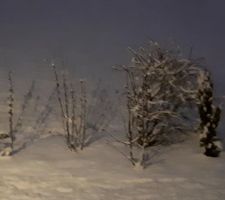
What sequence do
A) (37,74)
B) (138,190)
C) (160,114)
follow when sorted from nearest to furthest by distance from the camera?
(138,190) → (160,114) → (37,74)

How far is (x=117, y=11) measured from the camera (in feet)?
71.7

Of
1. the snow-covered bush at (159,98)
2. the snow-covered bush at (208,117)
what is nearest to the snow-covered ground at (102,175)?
the snow-covered bush at (208,117)

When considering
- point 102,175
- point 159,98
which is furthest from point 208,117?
point 102,175

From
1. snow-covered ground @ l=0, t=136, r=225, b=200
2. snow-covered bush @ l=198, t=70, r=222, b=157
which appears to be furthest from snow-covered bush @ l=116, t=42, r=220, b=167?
snow-covered ground @ l=0, t=136, r=225, b=200

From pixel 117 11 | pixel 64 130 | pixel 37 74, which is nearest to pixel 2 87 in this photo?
pixel 37 74

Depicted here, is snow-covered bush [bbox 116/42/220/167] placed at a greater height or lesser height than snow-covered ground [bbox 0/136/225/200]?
greater

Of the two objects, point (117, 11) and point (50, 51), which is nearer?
point (50, 51)

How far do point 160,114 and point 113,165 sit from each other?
1.39m

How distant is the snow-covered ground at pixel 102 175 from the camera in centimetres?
605

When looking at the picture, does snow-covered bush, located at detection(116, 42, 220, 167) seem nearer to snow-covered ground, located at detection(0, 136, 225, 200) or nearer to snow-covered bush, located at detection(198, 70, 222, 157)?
snow-covered bush, located at detection(198, 70, 222, 157)

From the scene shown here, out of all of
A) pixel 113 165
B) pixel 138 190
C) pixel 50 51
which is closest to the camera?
pixel 138 190

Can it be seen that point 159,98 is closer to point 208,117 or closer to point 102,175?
point 208,117

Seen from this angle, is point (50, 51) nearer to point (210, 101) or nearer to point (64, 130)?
point (64, 130)

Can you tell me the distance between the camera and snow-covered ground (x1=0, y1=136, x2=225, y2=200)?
6.05m
